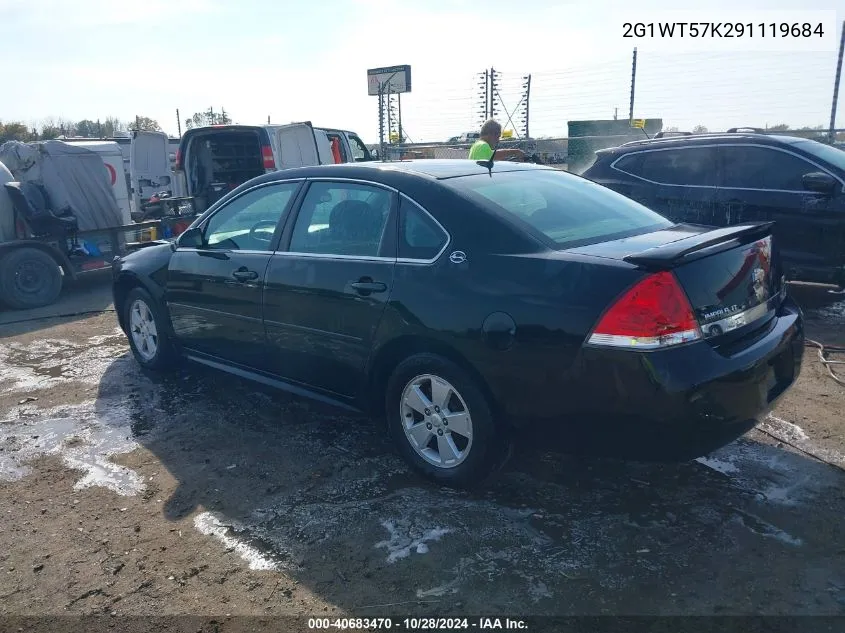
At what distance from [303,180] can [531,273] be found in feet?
5.99

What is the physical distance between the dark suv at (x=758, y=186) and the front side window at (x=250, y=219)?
161 inches

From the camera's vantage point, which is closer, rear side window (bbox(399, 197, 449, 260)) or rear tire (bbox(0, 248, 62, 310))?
rear side window (bbox(399, 197, 449, 260))

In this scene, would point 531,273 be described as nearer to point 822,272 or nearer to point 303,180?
point 303,180

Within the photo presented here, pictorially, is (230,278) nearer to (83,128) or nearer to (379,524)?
(379,524)

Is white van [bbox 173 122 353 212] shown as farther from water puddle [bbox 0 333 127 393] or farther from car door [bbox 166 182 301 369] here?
car door [bbox 166 182 301 369]

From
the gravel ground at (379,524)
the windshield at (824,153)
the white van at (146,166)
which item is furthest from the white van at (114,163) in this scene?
the windshield at (824,153)

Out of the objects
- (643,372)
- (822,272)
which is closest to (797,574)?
(643,372)

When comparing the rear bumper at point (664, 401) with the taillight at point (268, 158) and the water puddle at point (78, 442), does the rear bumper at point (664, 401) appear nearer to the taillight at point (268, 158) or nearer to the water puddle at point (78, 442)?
the water puddle at point (78, 442)

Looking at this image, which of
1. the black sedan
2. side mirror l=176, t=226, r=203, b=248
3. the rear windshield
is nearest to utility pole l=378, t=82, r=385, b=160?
side mirror l=176, t=226, r=203, b=248

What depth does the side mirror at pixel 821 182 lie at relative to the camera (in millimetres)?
6160

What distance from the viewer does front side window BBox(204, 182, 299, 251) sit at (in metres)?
4.37

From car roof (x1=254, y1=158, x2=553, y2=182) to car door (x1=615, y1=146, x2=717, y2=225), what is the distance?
3.25 m

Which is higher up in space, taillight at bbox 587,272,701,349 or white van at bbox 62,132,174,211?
white van at bbox 62,132,174,211

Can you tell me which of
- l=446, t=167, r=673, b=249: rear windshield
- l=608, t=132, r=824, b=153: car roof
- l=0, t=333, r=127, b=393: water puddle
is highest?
l=608, t=132, r=824, b=153: car roof
